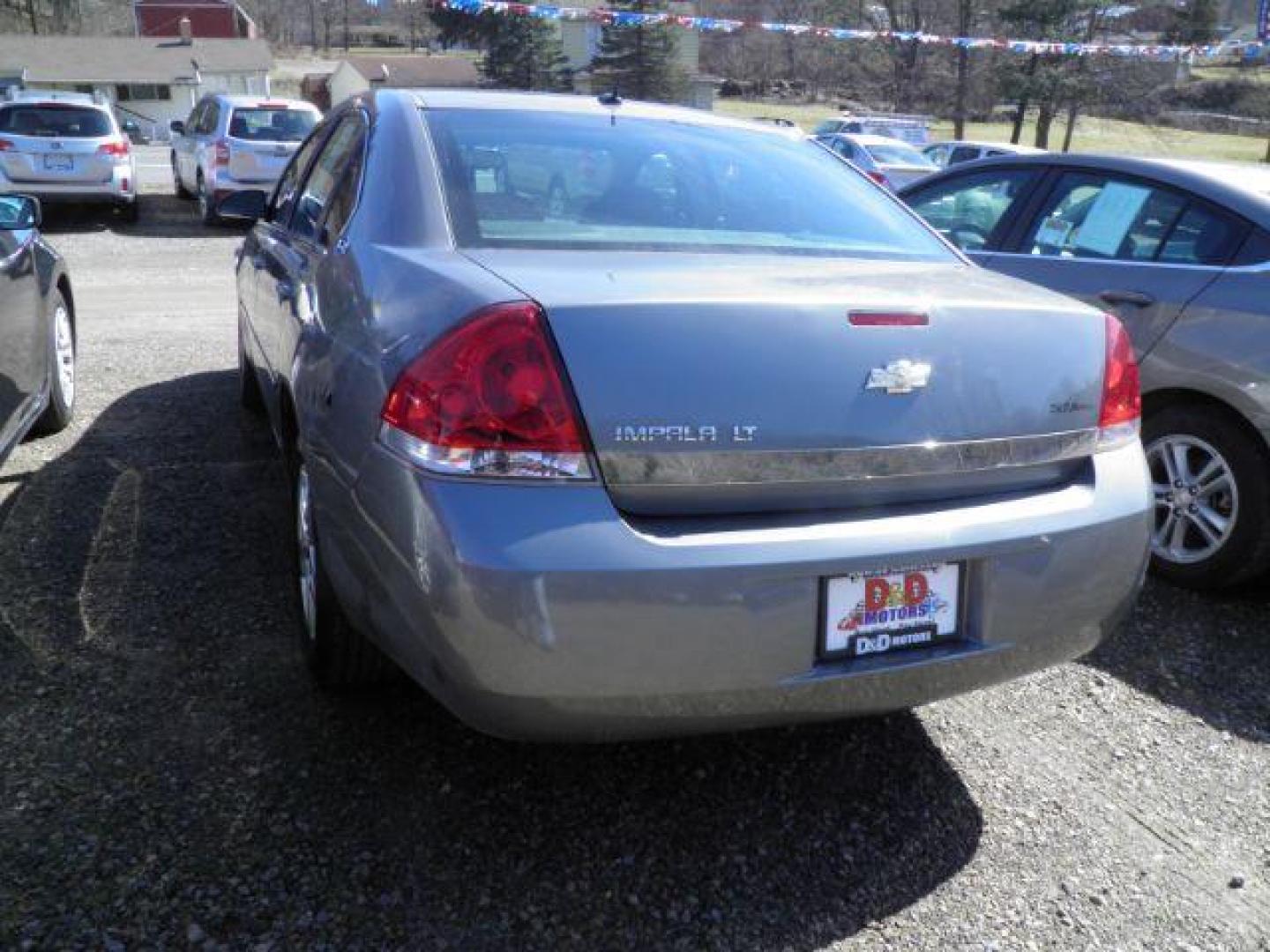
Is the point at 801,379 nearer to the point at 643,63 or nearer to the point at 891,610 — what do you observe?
the point at 891,610

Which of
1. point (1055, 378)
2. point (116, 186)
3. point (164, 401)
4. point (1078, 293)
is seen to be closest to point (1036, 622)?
point (1055, 378)

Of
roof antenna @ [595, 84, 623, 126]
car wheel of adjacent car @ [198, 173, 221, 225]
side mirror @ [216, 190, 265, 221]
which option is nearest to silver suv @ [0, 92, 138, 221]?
car wheel of adjacent car @ [198, 173, 221, 225]

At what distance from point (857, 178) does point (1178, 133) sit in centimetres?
5546

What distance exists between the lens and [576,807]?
2.61 metres

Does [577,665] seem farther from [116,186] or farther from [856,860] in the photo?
[116,186]

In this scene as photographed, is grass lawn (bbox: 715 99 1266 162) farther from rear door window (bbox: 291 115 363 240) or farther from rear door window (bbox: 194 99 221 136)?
rear door window (bbox: 291 115 363 240)

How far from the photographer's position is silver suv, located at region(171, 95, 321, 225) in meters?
14.2

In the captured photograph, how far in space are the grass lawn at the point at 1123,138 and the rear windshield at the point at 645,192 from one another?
40489 millimetres

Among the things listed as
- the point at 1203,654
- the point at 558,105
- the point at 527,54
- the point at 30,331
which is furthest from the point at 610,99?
the point at 527,54

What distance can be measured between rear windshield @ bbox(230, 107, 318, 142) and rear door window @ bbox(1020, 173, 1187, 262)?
11.8 m

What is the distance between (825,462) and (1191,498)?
2.45m

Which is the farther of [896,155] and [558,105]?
[896,155]

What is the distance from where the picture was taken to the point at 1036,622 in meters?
2.39

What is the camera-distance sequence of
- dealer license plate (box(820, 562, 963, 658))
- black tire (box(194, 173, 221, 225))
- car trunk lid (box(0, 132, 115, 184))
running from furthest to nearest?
black tire (box(194, 173, 221, 225)), car trunk lid (box(0, 132, 115, 184)), dealer license plate (box(820, 562, 963, 658))
